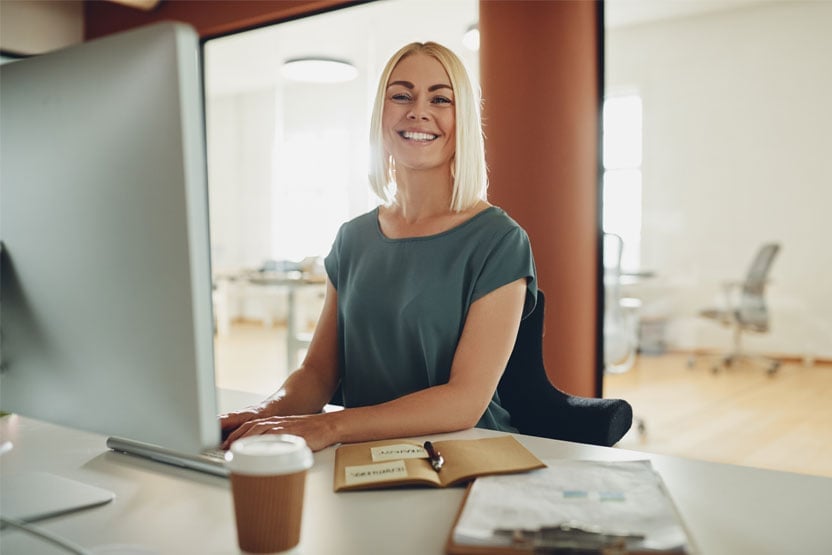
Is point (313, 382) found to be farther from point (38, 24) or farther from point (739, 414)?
point (38, 24)

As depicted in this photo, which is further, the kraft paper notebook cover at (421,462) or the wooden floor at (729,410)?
the wooden floor at (729,410)

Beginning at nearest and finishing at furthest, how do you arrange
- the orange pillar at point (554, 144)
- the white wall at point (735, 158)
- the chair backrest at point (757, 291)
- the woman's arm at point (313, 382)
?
1. the woman's arm at point (313, 382)
2. the orange pillar at point (554, 144)
3. the white wall at point (735, 158)
4. the chair backrest at point (757, 291)

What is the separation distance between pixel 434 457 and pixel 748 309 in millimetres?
4130

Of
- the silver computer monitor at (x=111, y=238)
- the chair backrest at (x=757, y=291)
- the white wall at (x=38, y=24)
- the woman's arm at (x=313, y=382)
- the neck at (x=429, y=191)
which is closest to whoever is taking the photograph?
the silver computer monitor at (x=111, y=238)

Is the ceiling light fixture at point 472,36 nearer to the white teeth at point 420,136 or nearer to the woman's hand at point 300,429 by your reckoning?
the white teeth at point 420,136

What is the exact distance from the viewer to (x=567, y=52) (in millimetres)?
2973

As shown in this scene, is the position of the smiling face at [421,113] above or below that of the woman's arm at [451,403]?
above

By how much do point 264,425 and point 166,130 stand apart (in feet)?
2.04

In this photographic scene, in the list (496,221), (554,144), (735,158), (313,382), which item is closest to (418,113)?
(496,221)

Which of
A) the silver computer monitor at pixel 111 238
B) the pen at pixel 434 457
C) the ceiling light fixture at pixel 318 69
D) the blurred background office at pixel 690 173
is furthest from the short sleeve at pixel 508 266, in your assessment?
the ceiling light fixture at pixel 318 69

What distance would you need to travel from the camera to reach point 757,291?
4.44 m

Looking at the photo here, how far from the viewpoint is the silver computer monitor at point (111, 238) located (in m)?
0.59

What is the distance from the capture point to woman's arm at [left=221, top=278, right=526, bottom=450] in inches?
43.6

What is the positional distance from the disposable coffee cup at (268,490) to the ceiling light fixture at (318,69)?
5948 mm
